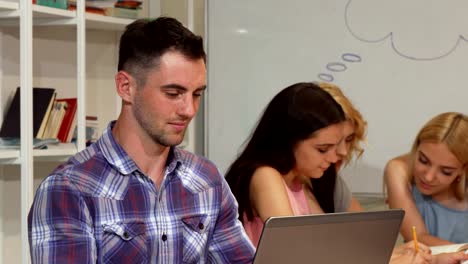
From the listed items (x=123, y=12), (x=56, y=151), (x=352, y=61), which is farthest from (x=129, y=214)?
(x=123, y=12)

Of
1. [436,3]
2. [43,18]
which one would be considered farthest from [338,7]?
[43,18]

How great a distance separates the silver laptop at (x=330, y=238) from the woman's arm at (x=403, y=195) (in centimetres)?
103

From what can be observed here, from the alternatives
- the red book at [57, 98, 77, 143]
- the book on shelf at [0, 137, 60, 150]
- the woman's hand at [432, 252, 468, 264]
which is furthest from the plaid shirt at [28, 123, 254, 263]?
the red book at [57, 98, 77, 143]

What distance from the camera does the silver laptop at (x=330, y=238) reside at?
53.7 inches

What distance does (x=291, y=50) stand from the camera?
9.74 feet

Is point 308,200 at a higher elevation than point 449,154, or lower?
lower

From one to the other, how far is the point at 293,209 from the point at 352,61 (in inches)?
28.6

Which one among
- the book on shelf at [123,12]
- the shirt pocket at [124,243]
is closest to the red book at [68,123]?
the book on shelf at [123,12]

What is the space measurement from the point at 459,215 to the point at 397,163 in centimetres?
26

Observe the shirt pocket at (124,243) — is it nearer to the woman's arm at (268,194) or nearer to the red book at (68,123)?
the woman's arm at (268,194)

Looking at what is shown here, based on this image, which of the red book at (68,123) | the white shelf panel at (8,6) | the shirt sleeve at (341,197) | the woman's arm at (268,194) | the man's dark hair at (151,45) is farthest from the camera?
the red book at (68,123)

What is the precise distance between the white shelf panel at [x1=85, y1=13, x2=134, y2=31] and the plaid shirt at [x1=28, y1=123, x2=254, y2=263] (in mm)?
→ 1371

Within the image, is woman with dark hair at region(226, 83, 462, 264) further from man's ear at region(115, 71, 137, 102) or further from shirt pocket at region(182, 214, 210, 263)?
man's ear at region(115, 71, 137, 102)

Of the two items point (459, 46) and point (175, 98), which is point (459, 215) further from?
point (175, 98)
